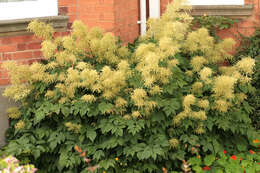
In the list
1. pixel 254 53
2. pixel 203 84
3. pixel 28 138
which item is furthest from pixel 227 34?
pixel 28 138

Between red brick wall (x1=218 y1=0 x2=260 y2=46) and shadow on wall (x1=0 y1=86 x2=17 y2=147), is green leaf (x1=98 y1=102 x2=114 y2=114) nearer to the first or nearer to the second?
shadow on wall (x1=0 y1=86 x2=17 y2=147)

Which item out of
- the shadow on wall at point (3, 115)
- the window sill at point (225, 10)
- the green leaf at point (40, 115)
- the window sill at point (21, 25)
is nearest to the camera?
the green leaf at point (40, 115)

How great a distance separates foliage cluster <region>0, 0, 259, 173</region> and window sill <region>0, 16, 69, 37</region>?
46 cm

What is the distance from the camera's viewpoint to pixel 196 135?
185 inches

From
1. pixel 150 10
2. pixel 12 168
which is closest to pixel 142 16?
pixel 150 10

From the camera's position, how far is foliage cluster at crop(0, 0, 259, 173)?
4332mm

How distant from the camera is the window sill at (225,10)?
614cm

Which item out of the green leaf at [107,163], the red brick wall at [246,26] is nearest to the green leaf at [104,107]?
the green leaf at [107,163]

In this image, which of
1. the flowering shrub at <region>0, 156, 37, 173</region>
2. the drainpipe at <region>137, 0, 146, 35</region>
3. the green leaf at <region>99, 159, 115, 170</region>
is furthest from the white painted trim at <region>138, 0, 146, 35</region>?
the flowering shrub at <region>0, 156, 37, 173</region>

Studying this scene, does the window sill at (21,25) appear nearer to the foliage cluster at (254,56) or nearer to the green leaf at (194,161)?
the green leaf at (194,161)

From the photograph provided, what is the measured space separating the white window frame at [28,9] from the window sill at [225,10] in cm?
204

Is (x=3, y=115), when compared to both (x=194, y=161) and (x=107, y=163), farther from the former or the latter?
(x=194, y=161)

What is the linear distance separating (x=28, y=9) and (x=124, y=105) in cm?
193

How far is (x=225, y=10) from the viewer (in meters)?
6.20
